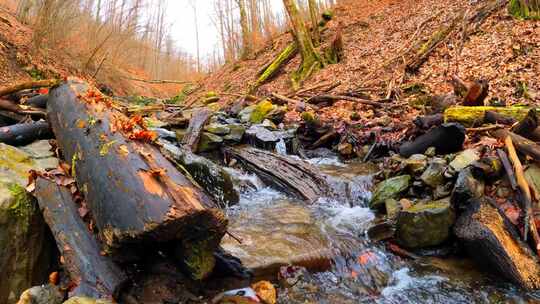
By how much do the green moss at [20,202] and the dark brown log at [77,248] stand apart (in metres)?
0.09

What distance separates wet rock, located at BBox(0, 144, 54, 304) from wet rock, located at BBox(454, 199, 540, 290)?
4150mm

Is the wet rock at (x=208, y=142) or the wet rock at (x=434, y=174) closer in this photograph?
the wet rock at (x=434, y=174)

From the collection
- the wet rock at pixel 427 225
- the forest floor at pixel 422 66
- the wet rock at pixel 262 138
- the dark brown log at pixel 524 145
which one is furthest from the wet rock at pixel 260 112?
the wet rock at pixel 427 225

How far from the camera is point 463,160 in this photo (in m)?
5.23

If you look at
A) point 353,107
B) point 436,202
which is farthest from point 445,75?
point 436,202

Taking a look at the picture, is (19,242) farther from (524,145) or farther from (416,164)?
(524,145)

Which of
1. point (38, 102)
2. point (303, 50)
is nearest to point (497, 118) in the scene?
point (38, 102)

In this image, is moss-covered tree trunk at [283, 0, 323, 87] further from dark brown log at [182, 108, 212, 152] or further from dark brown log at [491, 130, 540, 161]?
dark brown log at [491, 130, 540, 161]

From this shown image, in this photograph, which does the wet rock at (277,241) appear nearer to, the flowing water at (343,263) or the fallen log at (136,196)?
the flowing water at (343,263)

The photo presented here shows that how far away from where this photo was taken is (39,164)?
13.0ft

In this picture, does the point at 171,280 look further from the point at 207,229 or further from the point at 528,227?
the point at 528,227

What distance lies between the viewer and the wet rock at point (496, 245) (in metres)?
3.68

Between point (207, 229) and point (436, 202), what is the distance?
120 inches

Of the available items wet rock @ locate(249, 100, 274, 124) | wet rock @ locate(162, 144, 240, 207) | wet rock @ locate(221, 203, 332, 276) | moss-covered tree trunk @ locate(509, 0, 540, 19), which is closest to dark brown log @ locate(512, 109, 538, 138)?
wet rock @ locate(221, 203, 332, 276)
